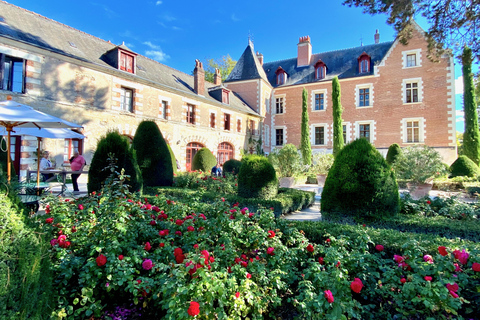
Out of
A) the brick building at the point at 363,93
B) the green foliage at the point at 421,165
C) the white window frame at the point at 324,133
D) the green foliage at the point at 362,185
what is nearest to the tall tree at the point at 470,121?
the brick building at the point at 363,93

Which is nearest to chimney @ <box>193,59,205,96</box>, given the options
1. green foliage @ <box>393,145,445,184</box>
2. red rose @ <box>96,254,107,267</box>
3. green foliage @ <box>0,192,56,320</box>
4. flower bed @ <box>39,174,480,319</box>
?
green foliage @ <box>393,145,445,184</box>

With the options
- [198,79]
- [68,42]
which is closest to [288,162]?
[198,79]

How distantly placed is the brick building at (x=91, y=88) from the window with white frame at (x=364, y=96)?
11.1 m

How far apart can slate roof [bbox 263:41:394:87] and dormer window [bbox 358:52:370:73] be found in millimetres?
328

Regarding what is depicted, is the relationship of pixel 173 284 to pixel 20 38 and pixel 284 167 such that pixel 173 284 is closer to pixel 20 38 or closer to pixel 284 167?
pixel 284 167

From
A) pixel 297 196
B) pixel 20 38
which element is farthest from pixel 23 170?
pixel 297 196

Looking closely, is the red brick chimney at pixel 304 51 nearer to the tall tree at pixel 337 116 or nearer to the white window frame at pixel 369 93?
the white window frame at pixel 369 93

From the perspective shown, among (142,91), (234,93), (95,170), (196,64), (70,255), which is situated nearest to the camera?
(70,255)

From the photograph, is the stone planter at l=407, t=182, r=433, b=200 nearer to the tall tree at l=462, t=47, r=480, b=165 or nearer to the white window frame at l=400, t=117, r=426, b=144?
the tall tree at l=462, t=47, r=480, b=165

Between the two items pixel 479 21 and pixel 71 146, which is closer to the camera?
pixel 479 21

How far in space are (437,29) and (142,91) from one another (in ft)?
42.2

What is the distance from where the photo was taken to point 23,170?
9922 millimetres

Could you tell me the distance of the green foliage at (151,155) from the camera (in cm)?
756

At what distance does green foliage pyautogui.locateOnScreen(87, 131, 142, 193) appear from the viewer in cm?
546
